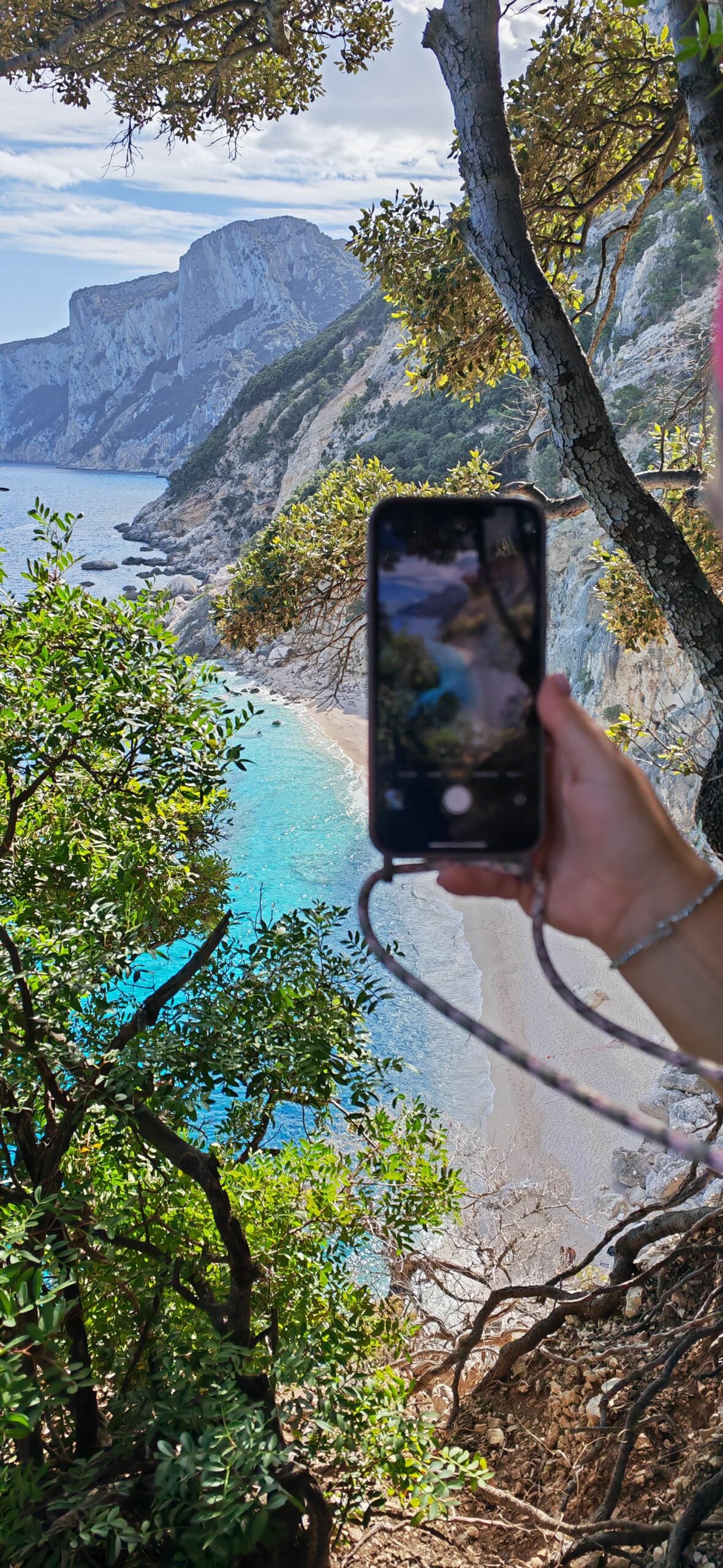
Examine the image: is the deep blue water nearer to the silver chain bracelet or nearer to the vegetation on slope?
the vegetation on slope

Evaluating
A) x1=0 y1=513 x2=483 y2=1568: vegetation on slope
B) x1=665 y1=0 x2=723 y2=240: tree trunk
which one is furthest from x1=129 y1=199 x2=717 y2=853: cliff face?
x1=665 y1=0 x2=723 y2=240: tree trunk

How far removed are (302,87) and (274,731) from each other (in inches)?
896

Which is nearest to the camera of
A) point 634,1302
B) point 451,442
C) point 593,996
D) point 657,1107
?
point 634,1302

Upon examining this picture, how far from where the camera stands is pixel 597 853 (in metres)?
A: 1.08

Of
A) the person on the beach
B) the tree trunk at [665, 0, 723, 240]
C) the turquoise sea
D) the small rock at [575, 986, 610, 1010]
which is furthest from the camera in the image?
the turquoise sea

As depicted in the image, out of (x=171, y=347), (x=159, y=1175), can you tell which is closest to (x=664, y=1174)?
(x=159, y=1175)

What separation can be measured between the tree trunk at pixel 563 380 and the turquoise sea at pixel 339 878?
19.7 feet

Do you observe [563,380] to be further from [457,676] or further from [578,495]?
[457,676]

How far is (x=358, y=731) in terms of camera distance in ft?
94.3

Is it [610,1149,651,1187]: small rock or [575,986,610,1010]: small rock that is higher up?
[575,986,610,1010]: small rock

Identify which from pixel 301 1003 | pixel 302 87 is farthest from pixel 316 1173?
pixel 302 87

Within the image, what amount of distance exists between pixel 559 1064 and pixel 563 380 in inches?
468

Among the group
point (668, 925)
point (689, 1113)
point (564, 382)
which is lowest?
point (668, 925)

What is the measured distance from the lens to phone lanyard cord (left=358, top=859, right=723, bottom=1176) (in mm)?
863
